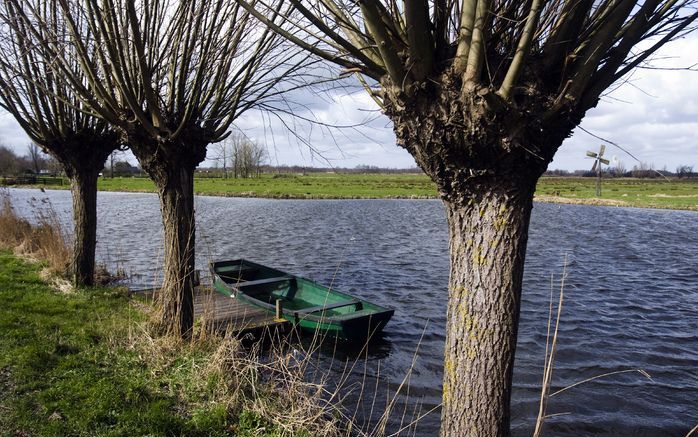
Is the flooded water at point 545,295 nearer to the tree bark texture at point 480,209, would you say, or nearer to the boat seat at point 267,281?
the boat seat at point 267,281

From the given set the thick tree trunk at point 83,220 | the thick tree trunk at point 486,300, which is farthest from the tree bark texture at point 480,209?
the thick tree trunk at point 83,220

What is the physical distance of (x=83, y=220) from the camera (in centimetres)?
935

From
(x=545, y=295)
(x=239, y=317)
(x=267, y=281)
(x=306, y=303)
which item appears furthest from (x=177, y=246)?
(x=545, y=295)

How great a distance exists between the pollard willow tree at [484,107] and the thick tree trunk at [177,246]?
143 inches

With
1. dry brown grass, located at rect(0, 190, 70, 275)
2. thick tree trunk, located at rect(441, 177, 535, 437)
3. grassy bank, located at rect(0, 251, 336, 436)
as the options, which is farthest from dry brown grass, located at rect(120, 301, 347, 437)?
dry brown grass, located at rect(0, 190, 70, 275)

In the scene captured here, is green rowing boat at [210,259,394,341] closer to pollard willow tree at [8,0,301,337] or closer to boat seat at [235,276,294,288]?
boat seat at [235,276,294,288]

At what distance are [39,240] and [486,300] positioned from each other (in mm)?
13760

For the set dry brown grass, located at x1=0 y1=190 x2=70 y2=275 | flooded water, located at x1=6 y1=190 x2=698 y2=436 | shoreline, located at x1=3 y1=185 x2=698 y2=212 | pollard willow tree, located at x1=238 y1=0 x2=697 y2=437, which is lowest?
flooded water, located at x1=6 y1=190 x2=698 y2=436

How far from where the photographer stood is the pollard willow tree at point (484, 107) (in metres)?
2.59

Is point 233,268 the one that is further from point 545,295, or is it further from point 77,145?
Result: point 545,295

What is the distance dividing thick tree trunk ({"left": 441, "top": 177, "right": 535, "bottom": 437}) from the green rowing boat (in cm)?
369

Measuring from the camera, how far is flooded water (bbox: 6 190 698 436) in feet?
25.0

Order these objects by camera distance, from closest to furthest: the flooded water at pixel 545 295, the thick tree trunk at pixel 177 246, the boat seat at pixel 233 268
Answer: the thick tree trunk at pixel 177 246
the flooded water at pixel 545 295
the boat seat at pixel 233 268

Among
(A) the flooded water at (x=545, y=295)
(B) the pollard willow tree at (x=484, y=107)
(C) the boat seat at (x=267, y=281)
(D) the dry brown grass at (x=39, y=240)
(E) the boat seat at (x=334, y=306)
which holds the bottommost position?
(A) the flooded water at (x=545, y=295)
